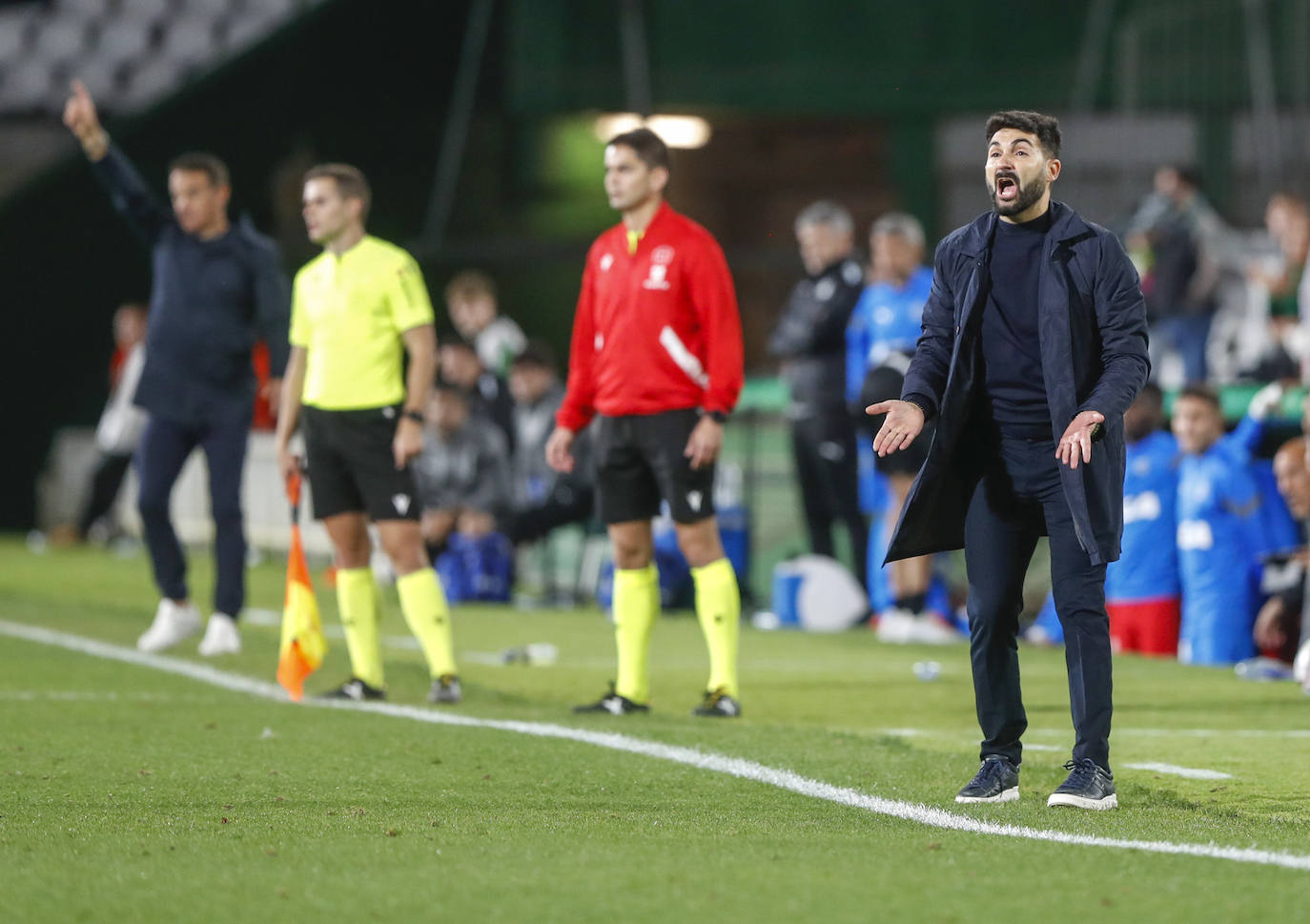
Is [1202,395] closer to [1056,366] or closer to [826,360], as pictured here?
[826,360]

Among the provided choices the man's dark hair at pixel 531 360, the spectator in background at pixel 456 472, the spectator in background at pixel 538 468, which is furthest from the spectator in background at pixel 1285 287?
the spectator in background at pixel 456 472

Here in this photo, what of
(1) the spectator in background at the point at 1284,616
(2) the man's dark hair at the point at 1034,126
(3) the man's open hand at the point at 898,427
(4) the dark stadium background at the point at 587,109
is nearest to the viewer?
(3) the man's open hand at the point at 898,427

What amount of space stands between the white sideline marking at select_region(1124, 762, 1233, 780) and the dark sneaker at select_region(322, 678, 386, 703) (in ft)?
10.1

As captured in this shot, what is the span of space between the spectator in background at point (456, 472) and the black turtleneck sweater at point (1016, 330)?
8.54 m

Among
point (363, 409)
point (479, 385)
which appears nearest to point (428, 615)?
point (363, 409)

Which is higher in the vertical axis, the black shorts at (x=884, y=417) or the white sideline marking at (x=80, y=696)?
the black shorts at (x=884, y=417)

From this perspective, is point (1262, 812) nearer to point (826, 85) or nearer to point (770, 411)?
point (770, 411)

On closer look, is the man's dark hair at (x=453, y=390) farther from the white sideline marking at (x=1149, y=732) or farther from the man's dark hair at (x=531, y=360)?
the white sideline marking at (x=1149, y=732)

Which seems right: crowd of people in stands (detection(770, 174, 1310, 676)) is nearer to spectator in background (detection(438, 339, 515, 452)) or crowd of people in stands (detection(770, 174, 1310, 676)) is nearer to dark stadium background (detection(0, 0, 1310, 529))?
spectator in background (detection(438, 339, 515, 452))

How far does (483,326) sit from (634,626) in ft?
24.9

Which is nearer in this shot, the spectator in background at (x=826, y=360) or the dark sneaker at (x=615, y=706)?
the dark sneaker at (x=615, y=706)

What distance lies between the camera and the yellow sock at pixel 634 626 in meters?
7.75

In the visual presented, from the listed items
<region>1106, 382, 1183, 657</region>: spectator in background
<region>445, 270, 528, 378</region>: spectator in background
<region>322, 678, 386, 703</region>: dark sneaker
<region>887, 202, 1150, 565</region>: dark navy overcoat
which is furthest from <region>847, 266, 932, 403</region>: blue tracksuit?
<region>887, 202, 1150, 565</region>: dark navy overcoat

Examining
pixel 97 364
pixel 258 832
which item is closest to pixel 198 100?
pixel 97 364
